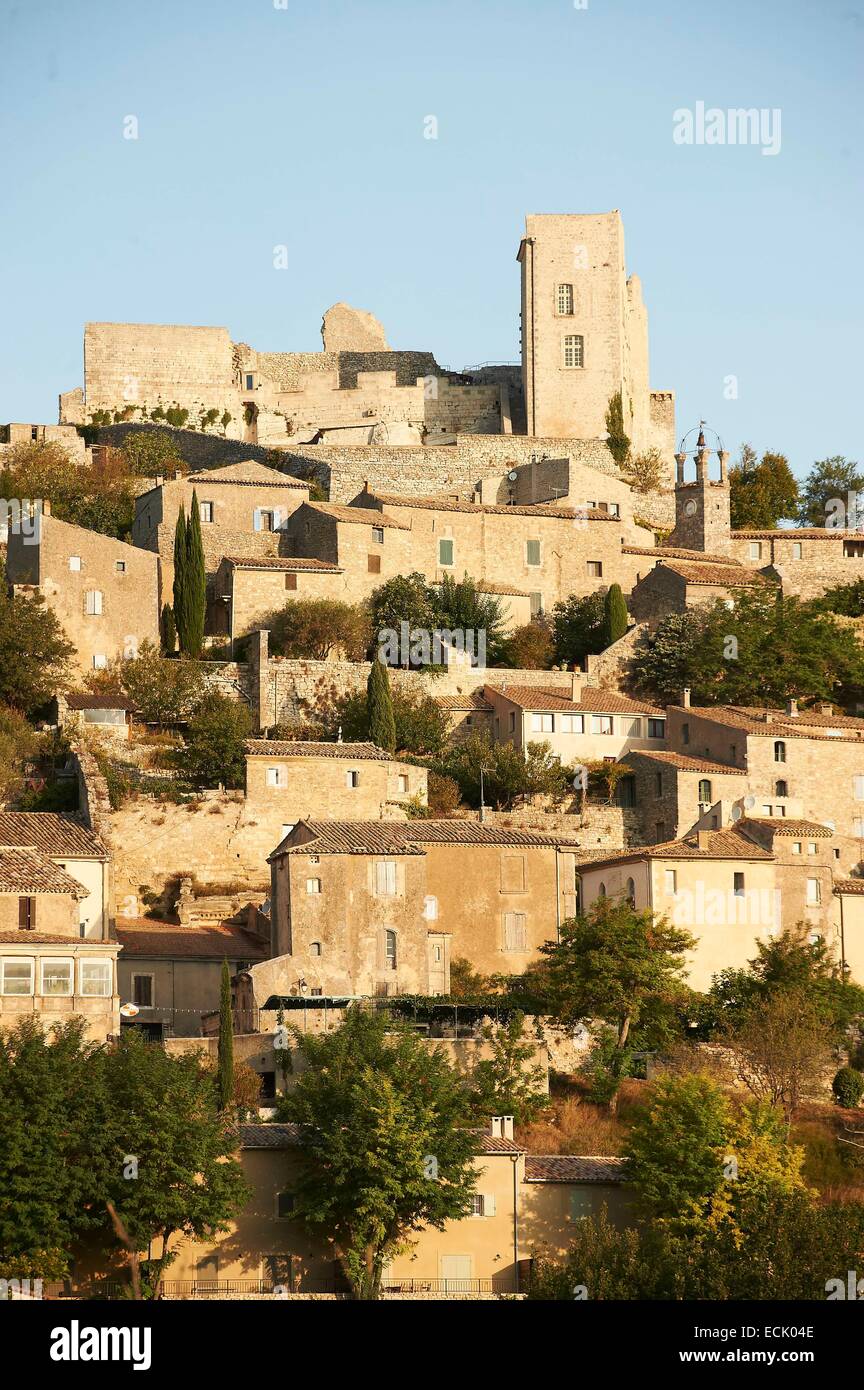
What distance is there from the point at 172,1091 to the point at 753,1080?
14.3 metres

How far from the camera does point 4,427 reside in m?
90.2

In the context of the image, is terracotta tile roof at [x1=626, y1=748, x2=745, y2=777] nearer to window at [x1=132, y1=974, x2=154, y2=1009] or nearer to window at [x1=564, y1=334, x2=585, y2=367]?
window at [x1=132, y1=974, x2=154, y2=1009]

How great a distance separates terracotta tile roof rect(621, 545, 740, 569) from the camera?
261 ft

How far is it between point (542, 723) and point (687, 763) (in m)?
4.98

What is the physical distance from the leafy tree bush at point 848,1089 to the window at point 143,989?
15.3 metres

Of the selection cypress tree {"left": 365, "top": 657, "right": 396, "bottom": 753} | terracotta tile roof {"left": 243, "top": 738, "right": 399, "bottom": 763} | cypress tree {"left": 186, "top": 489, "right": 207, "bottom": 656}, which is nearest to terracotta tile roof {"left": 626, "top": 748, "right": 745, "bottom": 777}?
cypress tree {"left": 365, "top": 657, "right": 396, "bottom": 753}

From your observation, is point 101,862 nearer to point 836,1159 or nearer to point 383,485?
point 836,1159

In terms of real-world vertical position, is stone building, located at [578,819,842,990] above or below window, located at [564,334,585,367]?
below

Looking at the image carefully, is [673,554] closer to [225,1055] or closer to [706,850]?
[706,850]

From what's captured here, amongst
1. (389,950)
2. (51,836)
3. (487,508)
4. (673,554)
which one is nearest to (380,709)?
(51,836)

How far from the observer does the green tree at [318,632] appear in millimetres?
69750

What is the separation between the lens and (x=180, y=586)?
71.2m

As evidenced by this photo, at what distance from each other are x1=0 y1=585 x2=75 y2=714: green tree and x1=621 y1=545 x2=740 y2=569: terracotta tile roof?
20.8 metres

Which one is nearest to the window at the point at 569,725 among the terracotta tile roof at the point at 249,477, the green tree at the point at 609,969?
the green tree at the point at 609,969
